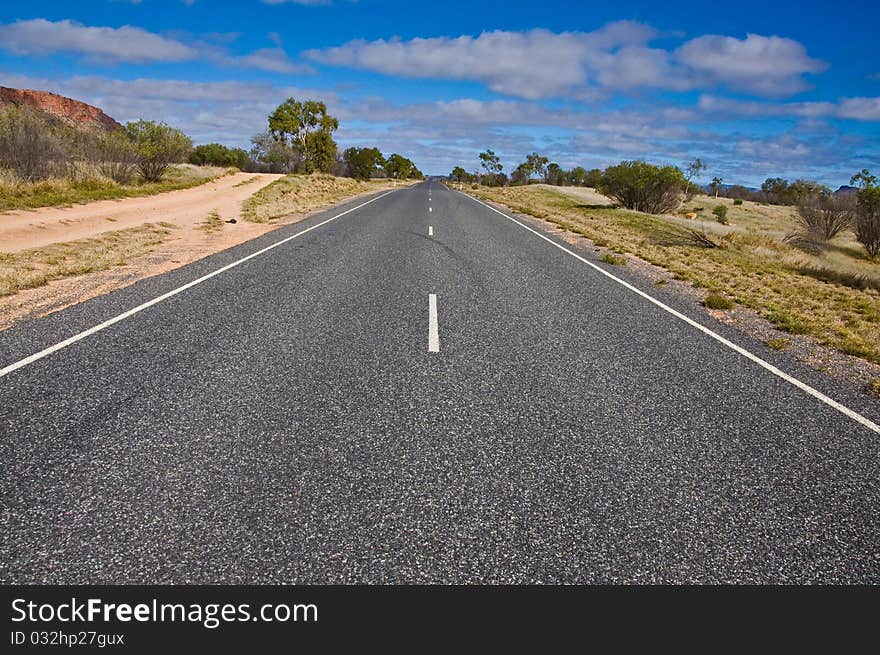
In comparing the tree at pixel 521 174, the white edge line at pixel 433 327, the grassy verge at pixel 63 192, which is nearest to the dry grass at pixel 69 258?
the grassy verge at pixel 63 192

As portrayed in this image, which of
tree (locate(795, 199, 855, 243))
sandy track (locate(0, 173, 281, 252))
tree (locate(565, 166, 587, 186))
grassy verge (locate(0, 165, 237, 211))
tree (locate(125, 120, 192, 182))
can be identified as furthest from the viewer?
tree (locate(565, 166, 587, 186))

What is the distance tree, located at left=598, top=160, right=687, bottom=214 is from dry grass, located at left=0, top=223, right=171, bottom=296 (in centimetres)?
2952

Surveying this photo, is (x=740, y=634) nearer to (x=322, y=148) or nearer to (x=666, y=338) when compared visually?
(x=666, y=338)

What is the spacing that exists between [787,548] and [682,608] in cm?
84

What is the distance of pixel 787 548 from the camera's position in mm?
2721

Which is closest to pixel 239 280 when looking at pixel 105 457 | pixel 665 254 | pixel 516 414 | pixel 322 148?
pixel 105 457

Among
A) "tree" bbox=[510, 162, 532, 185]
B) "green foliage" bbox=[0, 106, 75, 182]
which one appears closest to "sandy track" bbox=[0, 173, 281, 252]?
"green foliage" bbox=[0, 106, 75, 182]

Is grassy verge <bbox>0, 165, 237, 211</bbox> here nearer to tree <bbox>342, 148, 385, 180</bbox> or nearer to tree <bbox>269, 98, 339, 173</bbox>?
tree <bbox>269, 98, 339, 173</bbox>

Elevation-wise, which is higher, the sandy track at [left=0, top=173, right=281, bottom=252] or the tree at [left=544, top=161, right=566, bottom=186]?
the tree at [left=544, top=161, right=566, bottom=186]

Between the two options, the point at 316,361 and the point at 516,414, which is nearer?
the point at 516,414

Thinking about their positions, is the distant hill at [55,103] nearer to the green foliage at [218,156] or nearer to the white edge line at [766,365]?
the green foliage at [218,156]

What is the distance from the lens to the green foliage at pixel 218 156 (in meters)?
64.5

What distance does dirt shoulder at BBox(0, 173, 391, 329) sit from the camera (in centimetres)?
734

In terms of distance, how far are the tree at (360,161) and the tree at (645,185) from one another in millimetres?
74399
